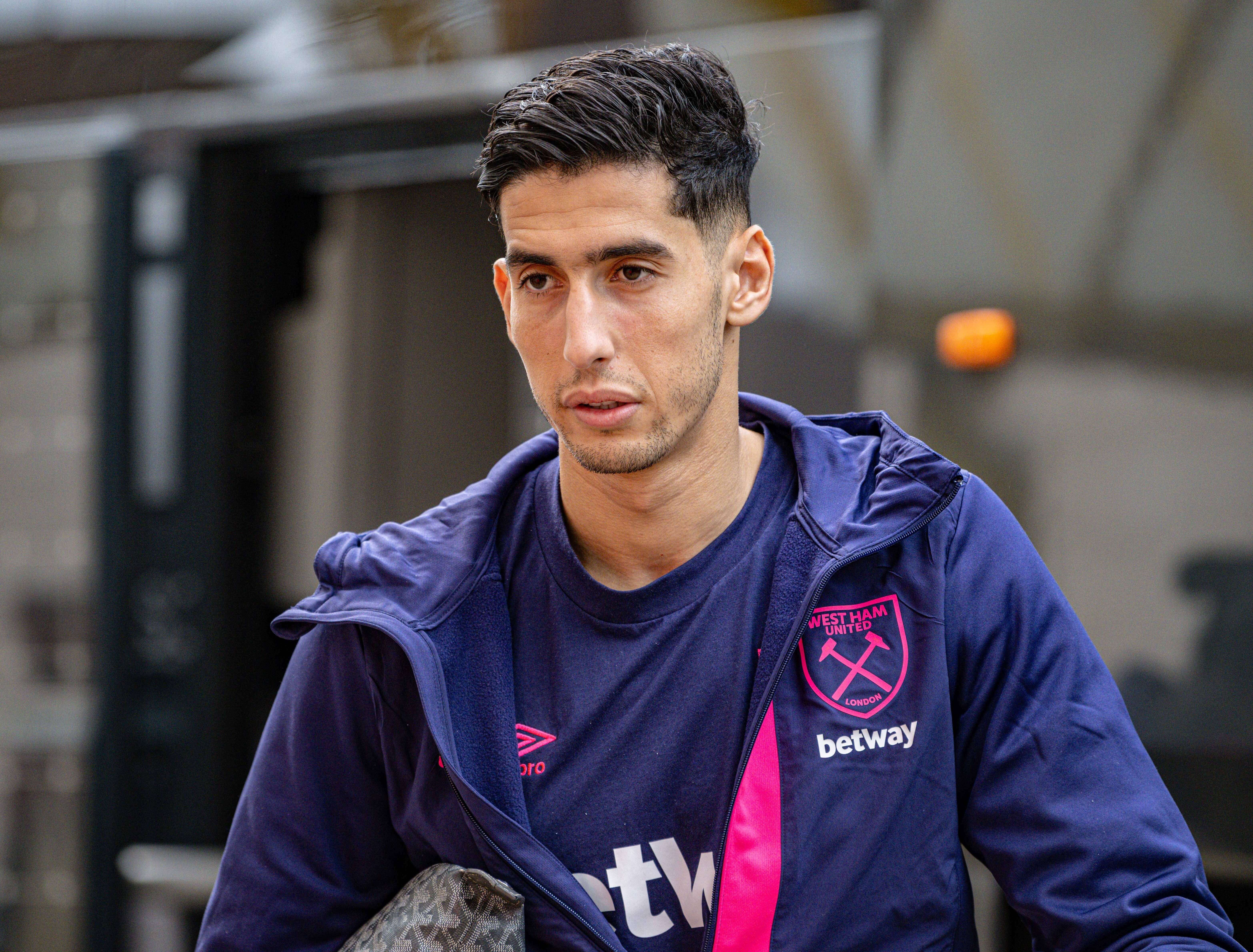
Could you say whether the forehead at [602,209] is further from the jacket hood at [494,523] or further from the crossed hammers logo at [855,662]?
the crossed hammers logo at [855,662]

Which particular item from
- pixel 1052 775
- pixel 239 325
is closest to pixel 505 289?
pixel 1052 775

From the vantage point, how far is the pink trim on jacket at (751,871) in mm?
1598

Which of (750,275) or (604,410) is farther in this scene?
(750,275)

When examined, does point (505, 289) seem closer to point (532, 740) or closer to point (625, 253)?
point (625, 253)

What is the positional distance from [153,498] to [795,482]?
9.00ft

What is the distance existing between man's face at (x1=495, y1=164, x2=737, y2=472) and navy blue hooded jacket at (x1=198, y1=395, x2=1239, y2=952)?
245 mm

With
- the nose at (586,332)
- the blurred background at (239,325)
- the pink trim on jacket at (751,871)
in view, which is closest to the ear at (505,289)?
the nose at (586,332)

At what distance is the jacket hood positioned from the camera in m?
1.72

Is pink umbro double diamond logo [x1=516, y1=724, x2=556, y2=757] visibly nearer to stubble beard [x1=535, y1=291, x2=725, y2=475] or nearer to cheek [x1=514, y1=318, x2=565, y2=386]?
stubble beard [x1=535, y1=291, x2=725, y2=475]

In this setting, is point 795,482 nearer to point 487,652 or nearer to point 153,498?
point 487,652

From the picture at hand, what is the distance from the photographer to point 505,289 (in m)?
2.03

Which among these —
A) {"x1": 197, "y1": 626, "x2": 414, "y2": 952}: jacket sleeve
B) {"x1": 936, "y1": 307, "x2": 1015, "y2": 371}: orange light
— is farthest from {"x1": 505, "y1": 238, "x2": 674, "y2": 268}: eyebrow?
{"x1": 936, "y1": 307, "x2": 1015, "y2": 371}: orange light

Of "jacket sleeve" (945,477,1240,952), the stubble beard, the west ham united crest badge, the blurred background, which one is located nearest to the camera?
"jacket sleeve" (945,477,1240,952)

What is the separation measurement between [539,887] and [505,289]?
914 mm
